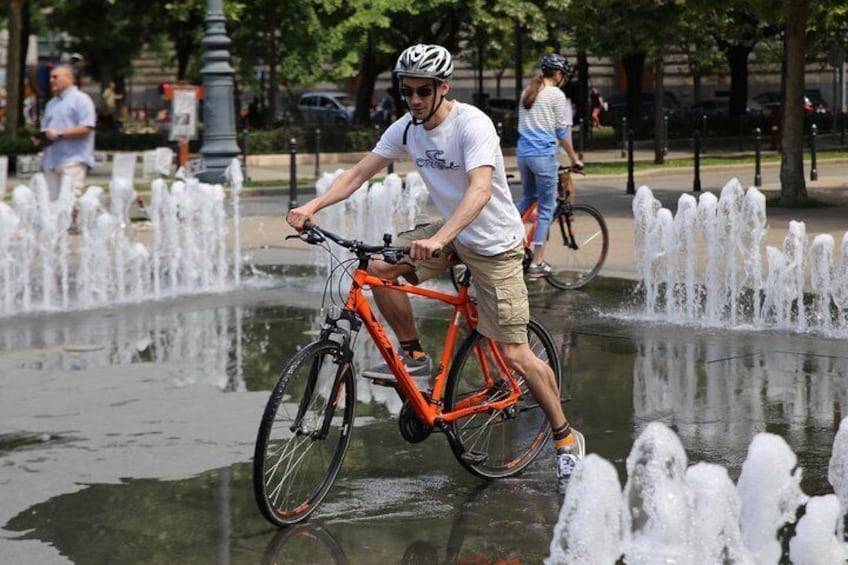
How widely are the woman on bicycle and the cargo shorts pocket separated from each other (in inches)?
229

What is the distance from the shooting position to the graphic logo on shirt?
6.24m

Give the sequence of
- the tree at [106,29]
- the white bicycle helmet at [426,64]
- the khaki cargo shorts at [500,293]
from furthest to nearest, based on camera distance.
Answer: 1. the tree at [106,29]
2. the khaki cargo shorts at [500,293]
3. the white bicycle helmet at [426,64]

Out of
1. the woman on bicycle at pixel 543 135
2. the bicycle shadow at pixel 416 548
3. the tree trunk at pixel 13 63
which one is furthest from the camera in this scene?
the tree trunk at pixel 13 63

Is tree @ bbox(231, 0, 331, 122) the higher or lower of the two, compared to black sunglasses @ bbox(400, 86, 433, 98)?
A: higher

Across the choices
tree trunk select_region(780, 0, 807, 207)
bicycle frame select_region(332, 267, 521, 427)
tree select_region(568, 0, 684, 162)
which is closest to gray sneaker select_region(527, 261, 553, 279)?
bicycle frame select_region(332, 267, 521, 427)

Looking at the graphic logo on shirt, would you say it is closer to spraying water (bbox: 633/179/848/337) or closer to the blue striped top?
spraying water (bbox: 633/179/848/337)

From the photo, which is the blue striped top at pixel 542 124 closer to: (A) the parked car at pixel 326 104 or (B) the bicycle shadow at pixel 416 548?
(B) the bicycle shadow at pixel 416 548

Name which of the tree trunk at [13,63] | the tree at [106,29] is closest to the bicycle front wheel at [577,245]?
the tree trunk at [13,63]

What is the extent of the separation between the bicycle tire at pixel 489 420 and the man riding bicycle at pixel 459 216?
18cm

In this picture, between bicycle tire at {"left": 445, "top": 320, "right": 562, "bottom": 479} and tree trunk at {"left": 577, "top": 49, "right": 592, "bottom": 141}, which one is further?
tree trunk at {"left": 577, "top": 49, "right": 592, "bottom": 141}

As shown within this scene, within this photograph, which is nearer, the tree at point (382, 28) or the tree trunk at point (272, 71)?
the tree at point (382, 28)

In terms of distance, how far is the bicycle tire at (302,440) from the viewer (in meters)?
5.71

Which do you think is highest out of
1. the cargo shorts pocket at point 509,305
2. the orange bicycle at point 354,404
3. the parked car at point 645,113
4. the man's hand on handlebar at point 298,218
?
the parked car at point 645,113

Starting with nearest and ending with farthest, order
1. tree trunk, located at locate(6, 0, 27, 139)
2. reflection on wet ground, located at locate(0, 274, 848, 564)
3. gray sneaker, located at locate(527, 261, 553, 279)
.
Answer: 1. reflection on wet ground, located at locate(0, 274, 848, 564)
2. gray sneaker, located at locate(527, 261, 553, 279)
3. tree trunk, located at locate(6, 0, 27, 139)
